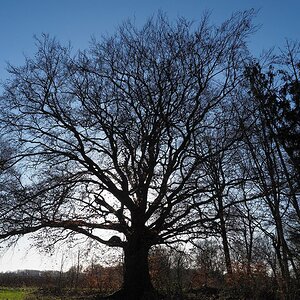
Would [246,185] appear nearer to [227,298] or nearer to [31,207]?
[227,298]

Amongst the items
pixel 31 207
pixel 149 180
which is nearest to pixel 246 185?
pixel 149 180

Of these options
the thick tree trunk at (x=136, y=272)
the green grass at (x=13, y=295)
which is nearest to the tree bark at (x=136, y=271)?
the thick tree trunk at (x=136, y=272)

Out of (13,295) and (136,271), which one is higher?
(136,271)

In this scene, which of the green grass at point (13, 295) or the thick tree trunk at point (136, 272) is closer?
the thick tree trunk at point (136, 272)

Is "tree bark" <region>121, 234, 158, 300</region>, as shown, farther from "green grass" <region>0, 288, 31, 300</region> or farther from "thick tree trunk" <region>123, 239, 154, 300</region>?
"green grass" <region>0, 288, 31, 300</region>

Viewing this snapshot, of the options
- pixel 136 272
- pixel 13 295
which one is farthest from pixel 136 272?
pixel 13 295

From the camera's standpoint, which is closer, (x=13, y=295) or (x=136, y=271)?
(x=136, y=271)

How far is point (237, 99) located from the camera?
1285cm

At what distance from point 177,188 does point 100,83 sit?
5428 mm

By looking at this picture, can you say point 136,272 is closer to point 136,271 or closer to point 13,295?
point 136,271

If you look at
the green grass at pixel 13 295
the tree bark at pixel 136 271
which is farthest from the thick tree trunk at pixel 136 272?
the green grass at pixel 13 295

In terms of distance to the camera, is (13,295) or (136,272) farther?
(13,295)

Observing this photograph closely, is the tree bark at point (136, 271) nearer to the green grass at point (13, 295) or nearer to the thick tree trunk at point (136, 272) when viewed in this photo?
the thick tree trunk at point (136, 272)

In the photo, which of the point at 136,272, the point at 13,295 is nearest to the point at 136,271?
the point at 136,272
